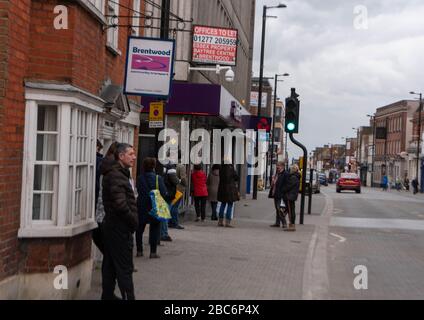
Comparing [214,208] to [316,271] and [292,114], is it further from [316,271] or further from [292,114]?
[316,271]

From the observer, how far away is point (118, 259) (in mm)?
7270

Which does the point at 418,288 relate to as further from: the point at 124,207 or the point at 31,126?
the point at 31,126

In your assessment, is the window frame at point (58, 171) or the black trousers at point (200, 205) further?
the black trousers at point (200, 205)

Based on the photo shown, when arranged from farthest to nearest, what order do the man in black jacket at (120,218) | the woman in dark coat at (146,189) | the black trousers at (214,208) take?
the black trousers at (214,208) < the woman in dark coat at (146,189) < the man in black jacket at (120,218)

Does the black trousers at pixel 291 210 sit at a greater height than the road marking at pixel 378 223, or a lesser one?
greater

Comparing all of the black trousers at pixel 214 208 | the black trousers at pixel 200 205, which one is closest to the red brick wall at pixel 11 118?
the black trousers at pixel 200 205

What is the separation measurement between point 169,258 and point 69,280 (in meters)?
4.11

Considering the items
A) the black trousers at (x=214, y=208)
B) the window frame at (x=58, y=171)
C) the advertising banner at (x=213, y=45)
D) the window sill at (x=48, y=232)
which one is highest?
the advertising banner at (x=213, y=45)

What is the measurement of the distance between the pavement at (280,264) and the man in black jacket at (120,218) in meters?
1.00

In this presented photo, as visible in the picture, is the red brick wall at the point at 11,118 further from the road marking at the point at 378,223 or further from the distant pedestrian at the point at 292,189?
the road marking at the point at 378,223

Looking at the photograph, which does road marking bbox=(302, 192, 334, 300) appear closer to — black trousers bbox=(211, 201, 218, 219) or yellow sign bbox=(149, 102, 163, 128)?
black trousers bbox=(211, 201, 218, 219)

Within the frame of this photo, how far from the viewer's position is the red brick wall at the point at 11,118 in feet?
21.5

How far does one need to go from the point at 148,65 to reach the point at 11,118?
450 cm

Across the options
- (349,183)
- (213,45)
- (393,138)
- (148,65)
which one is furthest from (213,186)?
(393,138)
